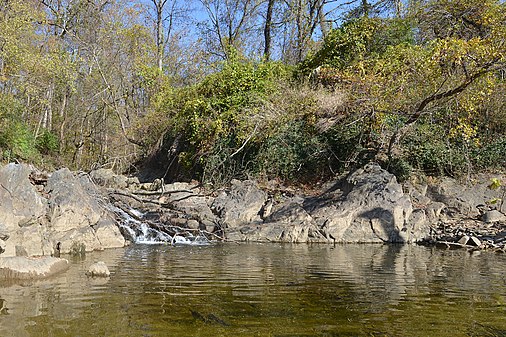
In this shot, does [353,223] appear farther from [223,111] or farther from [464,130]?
[223,111]

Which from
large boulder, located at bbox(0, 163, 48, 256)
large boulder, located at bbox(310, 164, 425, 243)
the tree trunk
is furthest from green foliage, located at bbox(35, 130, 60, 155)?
large boulder, located at bbox(310, 164, 425, 243)

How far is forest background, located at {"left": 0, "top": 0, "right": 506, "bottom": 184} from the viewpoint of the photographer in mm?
16094

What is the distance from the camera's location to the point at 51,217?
1145 cm

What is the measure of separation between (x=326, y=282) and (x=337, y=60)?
1664 cm

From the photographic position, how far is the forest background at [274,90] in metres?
16.1

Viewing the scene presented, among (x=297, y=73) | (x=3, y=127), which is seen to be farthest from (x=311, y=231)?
(x=3, y=127)

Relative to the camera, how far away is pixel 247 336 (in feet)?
15.5

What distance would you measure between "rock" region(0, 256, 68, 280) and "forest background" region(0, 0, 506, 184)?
11018 millimetres

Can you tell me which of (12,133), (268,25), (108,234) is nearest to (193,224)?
(108,234)

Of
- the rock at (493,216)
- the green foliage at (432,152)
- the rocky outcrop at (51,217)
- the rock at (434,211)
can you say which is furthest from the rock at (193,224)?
the rock at (493,216)

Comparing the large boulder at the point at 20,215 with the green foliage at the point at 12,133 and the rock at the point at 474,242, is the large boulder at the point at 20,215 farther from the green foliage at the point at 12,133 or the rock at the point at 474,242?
the green foliage at the point at 12,133

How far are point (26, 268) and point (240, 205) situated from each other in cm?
877

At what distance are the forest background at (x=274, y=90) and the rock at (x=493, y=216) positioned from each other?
6.72ft

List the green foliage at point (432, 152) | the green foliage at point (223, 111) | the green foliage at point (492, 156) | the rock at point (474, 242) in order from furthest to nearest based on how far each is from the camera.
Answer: the green foliage at point (223, 111)
the green foliage at point (492, 156)
the green foliage at point (432, 152)
the rock at point (474, 242)
